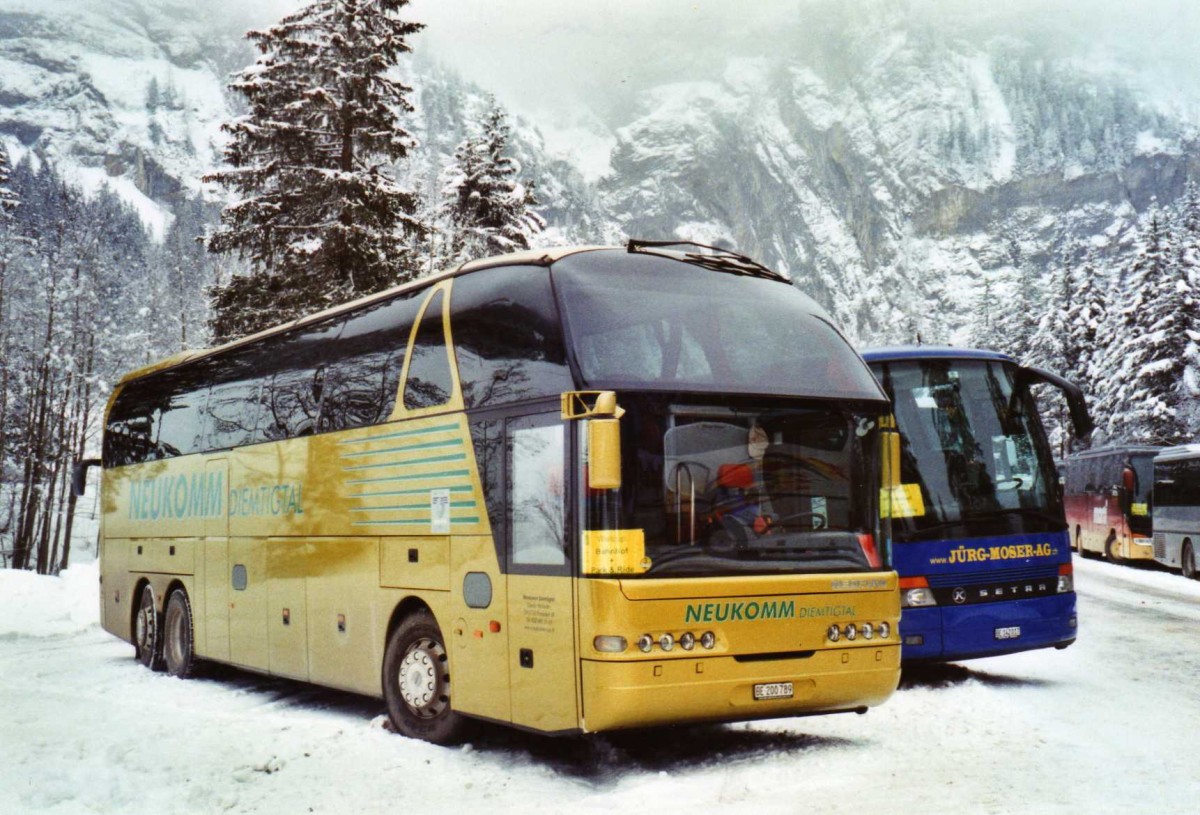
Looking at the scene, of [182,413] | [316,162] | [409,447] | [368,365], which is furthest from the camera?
[316,162]

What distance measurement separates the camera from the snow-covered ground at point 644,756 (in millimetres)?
7453

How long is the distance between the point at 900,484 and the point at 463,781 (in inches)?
227

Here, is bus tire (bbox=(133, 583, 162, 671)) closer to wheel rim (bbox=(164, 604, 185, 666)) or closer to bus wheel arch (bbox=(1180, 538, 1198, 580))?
wheel rim (bbox=(164, 604, 185, 666))

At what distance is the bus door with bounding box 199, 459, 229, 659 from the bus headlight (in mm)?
6806

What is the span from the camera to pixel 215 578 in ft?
45.6

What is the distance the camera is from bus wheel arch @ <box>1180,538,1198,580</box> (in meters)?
29.6

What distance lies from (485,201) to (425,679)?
29761 mm

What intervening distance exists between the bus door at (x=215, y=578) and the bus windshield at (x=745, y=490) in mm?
6822

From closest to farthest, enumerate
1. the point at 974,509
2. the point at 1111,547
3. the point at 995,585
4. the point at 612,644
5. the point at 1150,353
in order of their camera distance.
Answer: the point at 612,644, the point at 995,585, the point at 974,509, the point at 1111,547, the point at 1150,353

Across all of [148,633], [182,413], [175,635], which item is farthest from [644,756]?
[148,633]

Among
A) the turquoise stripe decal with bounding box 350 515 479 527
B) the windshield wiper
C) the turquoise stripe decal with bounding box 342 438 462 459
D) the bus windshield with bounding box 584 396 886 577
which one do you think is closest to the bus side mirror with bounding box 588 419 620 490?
the bus windshield with bounding box 584 396 886 577

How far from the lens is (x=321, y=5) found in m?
30.2

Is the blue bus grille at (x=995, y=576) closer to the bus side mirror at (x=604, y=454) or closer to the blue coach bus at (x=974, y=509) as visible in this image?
the blue coach bus at (x=974, y=509)

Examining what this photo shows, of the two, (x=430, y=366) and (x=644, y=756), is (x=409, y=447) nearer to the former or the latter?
(x=430, y=366)
